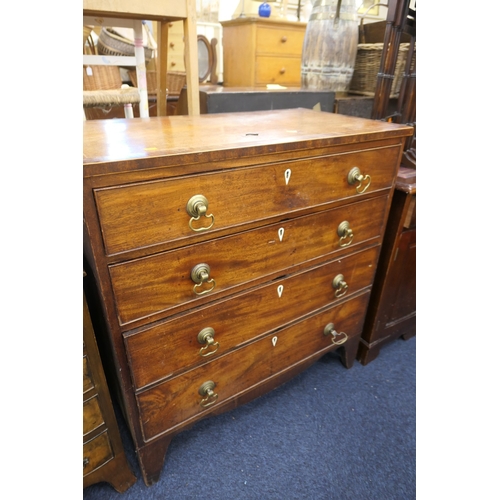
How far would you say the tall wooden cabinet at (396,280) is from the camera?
116cm

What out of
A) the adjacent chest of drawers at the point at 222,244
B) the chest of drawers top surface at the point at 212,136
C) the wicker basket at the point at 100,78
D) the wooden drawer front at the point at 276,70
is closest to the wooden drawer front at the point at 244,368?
the adjacent chest of drawers at the point at 222,244

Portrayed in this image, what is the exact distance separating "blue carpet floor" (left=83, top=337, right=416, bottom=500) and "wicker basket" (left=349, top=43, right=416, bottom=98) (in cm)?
129

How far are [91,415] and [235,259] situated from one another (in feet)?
1.66

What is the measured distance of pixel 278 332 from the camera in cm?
108

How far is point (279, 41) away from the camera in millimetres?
2609

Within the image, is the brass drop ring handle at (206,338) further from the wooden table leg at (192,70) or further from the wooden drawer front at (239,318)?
the wooden table leg at (192,70)

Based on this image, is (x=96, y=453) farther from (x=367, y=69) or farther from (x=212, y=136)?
(x=367, y=69)

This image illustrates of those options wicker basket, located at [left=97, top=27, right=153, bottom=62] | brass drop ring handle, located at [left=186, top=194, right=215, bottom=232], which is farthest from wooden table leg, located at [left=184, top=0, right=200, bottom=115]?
wicker basket, located at [left=97, top=27, right=153, bottom=62]

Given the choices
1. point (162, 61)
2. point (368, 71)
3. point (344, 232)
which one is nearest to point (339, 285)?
point (344, 232)

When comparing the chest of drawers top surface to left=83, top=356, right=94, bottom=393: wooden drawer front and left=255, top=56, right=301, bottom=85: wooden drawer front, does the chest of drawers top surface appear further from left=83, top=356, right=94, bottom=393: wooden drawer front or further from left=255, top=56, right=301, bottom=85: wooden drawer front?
left=255, top=56, right=301, bottom=85: wooden drawer front

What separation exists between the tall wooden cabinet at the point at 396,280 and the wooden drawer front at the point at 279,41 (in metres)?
1.77
